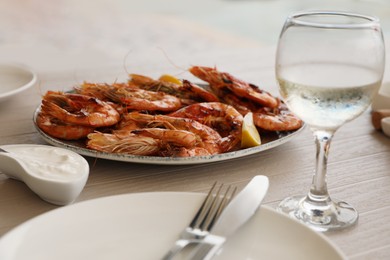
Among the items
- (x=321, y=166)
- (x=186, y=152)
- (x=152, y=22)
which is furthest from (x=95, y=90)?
(x=152, y=22)

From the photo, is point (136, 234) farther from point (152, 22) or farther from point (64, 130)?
point (152, 22)

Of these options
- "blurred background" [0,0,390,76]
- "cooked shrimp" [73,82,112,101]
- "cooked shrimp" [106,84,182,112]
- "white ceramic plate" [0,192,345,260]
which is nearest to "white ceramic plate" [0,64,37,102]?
"cooked shrimp" [73,82,112,101]

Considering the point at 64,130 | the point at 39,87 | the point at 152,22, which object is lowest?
the point at 152,22

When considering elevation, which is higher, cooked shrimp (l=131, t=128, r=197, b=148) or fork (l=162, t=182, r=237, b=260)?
fork (l=162, t=182, r=237, b=260)

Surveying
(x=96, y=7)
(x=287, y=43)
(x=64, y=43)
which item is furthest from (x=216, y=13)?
(x=287, y=43)

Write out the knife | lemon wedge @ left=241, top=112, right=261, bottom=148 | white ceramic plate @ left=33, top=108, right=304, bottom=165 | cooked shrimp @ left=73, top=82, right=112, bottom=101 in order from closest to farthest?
1. the knife
2. white ceramic plate @ left=33, top=108, right=304, bottom=165
3. lemon wedge @ left=241, top=112, right=261, bottom=148
4. cooked shrimp @ left=73, top=82, right=112, bottom=101

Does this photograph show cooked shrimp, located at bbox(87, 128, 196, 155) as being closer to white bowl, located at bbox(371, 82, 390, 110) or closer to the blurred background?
white bowl, located at bbox(371, 82, 390, 110)

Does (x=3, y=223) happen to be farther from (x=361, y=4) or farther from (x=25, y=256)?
(x=361, y=4)
